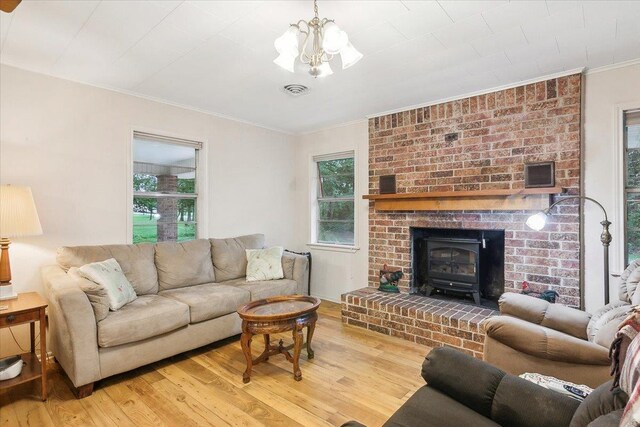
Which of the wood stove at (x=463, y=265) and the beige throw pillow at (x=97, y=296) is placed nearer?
the beige throw pillow at (x=97, y=296)

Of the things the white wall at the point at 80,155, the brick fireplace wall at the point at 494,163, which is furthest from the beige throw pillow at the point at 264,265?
the brick fireplace wall at the point at 494,163

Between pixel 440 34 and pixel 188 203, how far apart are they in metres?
3.17

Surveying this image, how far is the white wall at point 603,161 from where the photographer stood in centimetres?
267

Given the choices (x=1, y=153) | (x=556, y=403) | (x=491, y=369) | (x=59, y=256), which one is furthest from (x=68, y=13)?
(x=556, y=403)

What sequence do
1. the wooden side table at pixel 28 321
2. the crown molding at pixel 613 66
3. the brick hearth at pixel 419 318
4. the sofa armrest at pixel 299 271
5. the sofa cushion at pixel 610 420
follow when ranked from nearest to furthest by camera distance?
the sofa cushion at pixel 610 420 < the wooden side table at pixel 28 321 < the crown molding at pixel 613 66 < the brick hearth at pixel 419 318 < the sofa armrest at pixel 299 271

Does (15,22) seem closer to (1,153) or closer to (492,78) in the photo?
(1,153)

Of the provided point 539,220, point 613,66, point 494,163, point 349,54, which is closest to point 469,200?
point 494,163

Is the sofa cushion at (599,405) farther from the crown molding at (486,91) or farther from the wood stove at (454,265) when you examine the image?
the crown molding at (486,91)

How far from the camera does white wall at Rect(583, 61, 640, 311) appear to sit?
2670mm

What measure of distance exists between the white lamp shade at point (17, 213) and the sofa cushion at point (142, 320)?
2.80 ft

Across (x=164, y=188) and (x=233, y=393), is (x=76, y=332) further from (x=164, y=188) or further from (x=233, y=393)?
(x=164, y=188)

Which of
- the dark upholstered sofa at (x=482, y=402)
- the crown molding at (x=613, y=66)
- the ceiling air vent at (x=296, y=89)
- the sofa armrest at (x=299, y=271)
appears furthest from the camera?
the sofa armrest at (x=299, y=271)

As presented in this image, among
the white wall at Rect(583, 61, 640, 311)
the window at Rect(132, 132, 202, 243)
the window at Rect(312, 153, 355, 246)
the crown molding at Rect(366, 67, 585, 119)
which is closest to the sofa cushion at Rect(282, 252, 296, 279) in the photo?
the window at Rect(312, 153, 355, 246)

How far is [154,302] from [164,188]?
1503 millimetres
